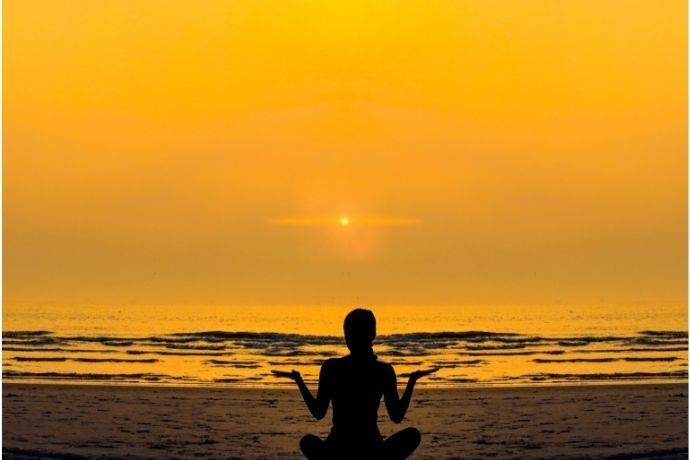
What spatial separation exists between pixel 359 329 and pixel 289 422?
27.1 feet

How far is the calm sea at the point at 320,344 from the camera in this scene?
2741cm

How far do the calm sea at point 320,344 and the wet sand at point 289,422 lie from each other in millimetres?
3876

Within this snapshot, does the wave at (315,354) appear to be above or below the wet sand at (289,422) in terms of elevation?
above

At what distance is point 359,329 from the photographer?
30.5 feet

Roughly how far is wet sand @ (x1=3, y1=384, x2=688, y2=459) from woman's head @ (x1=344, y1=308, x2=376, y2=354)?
5393 millimetres

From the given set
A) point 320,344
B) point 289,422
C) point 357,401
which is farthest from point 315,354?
point 357,401

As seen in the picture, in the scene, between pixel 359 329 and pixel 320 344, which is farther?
pixel 320 344

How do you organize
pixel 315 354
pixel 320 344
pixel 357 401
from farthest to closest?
pixel 320 344 → pixel 315 354 → pixel 357 401

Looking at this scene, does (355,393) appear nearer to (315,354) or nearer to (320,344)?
(315,354)

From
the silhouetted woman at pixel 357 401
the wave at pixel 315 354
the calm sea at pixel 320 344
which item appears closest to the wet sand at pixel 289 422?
the calm sea at pixel 320 344

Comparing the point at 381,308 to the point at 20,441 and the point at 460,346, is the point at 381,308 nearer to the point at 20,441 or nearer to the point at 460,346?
the point at 460,346

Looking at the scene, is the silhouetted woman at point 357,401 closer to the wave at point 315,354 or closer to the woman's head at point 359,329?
the woman's head at point 359,329

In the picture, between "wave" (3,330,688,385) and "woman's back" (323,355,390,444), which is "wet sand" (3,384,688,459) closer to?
"wave" (3,330,688,385)

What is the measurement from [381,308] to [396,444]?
193ft
